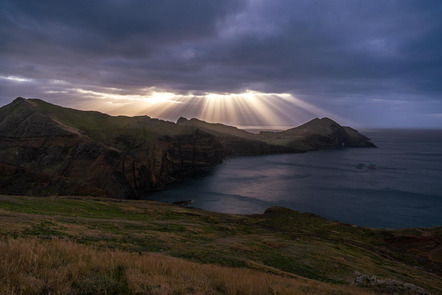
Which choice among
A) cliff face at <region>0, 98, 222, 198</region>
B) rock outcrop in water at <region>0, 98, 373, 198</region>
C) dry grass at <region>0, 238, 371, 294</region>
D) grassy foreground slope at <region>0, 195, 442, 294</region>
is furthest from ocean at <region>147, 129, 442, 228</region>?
dry grass at <region>0, 238, 371, 294</region>

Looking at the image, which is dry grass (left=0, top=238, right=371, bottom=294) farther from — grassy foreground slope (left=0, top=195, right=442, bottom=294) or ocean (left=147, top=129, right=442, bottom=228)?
ocean (left=147, top=129, right=442, bottom=228)

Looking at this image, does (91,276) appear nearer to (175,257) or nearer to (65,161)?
(175,257)

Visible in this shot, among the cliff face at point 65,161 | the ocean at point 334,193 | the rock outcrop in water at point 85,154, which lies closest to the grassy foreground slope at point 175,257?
the ocean at point 334,193

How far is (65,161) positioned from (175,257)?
75.0 metres

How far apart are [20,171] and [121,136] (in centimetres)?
4771

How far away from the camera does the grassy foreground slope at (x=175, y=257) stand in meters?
6.61

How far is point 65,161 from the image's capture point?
7538 centimetres

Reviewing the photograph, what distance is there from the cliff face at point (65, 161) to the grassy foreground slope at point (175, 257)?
38592 millimetres

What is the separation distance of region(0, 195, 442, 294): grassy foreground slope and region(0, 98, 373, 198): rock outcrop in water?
39906 millimetres

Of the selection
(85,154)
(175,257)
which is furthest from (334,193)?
(85,154)

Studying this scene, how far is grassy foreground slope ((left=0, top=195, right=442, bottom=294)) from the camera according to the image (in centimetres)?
661

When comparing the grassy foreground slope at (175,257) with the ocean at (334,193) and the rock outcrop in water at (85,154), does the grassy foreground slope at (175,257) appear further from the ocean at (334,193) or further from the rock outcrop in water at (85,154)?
the rock outcrop in water at (85,154)

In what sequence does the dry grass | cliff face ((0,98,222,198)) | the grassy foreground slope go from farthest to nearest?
cliff face ((0,98,222,198)) < the grassy foreground slope < the dry grass

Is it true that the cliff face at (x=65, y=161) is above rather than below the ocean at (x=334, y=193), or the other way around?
above
